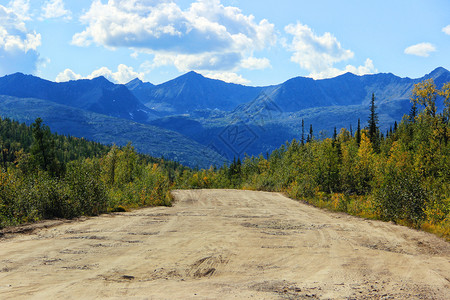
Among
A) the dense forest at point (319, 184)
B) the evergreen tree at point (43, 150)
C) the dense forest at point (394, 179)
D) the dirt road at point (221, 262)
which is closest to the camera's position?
the dirt road at point (221, 262)

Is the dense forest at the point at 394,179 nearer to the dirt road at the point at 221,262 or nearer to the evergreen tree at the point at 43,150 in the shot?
the dirt road at the point at 221,262

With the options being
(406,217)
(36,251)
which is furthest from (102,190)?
(406,217)

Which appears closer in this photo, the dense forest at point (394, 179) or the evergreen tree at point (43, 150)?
the dense forest at point (394, 179)

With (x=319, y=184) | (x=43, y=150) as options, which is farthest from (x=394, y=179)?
(x=43, y=150)

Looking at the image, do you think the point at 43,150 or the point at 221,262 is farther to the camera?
the point at 43,150

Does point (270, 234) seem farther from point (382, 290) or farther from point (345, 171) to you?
point (345, 171)

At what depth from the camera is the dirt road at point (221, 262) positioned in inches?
258

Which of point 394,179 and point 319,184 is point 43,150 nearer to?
point 319,184

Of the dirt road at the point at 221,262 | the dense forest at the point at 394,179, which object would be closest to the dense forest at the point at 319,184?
the dense forest at the point at 394,179

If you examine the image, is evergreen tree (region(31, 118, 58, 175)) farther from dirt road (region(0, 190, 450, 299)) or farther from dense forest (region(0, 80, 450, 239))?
dirt road (region(0, 190, 450, 299))

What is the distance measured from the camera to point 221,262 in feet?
28.6

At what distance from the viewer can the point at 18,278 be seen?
22.7 feet

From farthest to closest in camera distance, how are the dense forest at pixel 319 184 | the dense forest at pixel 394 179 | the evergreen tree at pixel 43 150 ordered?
the evergreen tree at pixel 43 150
the dense forest at pixel 394 179
the dense forest at pixel 319 184

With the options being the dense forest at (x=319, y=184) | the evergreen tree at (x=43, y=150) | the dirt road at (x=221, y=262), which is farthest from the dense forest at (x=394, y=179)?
the evergreen tree at (x=43, y=150)
